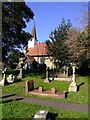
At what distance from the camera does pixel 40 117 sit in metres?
9.93

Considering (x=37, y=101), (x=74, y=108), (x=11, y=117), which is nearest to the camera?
(x=11, y=117)

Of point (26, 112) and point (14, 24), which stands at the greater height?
point (14, 24)

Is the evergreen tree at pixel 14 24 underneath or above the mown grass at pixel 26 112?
above

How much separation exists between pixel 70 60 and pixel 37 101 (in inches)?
602

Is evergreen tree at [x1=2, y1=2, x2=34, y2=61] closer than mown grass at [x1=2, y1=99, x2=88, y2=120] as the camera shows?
No

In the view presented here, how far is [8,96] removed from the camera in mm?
17031

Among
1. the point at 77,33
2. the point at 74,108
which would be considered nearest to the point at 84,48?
the point at 77,33

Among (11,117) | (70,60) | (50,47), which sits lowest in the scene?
(11,117)

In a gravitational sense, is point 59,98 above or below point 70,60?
below

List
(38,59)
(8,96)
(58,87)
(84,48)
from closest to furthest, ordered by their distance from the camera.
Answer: (8,96) → (58,87) → (84,48) → (38,59)

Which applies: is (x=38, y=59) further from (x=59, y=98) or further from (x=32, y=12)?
(x=59, y=98)

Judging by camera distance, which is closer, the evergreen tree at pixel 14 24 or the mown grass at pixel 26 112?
the mown grass at pixel 26 112

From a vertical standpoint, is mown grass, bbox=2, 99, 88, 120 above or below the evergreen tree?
below

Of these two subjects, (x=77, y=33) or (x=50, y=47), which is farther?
(x=50, y=47)
